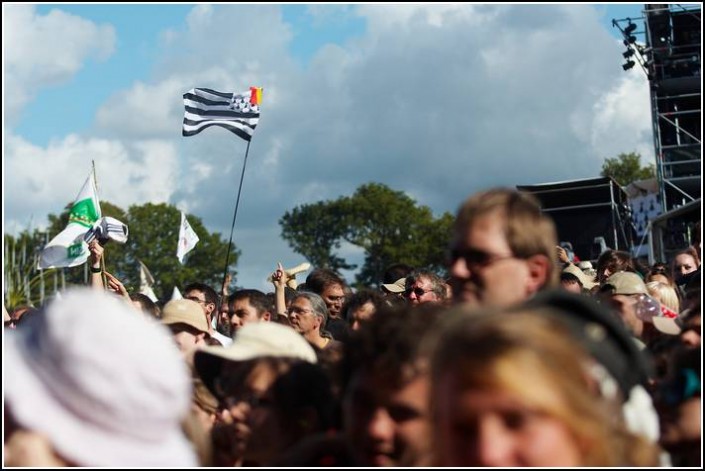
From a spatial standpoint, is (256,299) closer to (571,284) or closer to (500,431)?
(571,284)

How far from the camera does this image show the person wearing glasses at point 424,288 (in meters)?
8.48

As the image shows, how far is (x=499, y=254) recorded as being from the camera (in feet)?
10.8

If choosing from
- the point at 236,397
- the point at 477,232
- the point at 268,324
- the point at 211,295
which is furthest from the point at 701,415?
the point at 211,295

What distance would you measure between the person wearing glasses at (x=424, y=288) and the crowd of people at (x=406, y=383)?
3.67 m

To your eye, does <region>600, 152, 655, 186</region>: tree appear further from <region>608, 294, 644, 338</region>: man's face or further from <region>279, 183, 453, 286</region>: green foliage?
<region>608, 294, 644, 338</region>: man's face

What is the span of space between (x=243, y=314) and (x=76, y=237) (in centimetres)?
661

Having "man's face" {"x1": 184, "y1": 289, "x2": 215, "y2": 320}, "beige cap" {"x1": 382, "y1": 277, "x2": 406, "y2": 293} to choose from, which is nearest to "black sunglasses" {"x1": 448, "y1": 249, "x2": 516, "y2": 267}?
"man's face" {"x1": 184, "y1": 289, "x2": 215, "y2": 320}

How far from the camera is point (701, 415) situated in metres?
3.20

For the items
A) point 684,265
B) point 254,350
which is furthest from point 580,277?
point 254,350

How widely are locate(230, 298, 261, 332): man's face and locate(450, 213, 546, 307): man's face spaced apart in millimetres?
4660

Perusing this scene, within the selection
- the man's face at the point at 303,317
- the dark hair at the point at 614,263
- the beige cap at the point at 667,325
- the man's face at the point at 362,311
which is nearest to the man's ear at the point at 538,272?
the beige cap at the point at 667,325

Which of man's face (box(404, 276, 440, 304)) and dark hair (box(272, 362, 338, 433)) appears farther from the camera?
man's face (box(404, 276, 440, 304))

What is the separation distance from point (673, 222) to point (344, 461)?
2202 cm

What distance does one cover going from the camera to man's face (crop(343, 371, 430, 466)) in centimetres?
290
